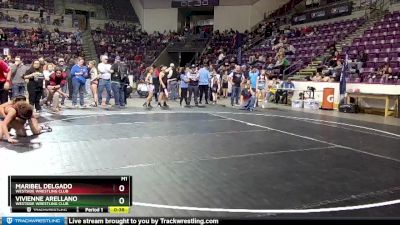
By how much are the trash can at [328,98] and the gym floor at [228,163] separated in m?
5.44

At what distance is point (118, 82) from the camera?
508 inches

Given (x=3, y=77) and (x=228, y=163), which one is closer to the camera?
(x=228, y=163)

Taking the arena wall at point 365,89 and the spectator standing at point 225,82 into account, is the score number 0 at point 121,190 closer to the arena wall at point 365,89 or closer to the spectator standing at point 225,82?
the arena wall at point 365,89

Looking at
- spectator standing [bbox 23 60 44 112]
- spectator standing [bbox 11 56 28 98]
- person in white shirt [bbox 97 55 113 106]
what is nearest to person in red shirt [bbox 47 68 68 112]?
spectator standing [bbox 23 60 44 112]

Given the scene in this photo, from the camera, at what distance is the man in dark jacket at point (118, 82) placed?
12875mm

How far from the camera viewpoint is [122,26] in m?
33.9

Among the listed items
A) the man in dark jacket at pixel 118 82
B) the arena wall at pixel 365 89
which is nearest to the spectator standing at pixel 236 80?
the arena wall at pixel 365 89

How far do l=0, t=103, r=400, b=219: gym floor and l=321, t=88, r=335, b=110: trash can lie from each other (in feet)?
17.8

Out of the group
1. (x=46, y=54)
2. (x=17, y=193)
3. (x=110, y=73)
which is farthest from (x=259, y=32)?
(x=17, y=193)

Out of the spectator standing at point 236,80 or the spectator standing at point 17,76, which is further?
the spectator standing at point 236,80
